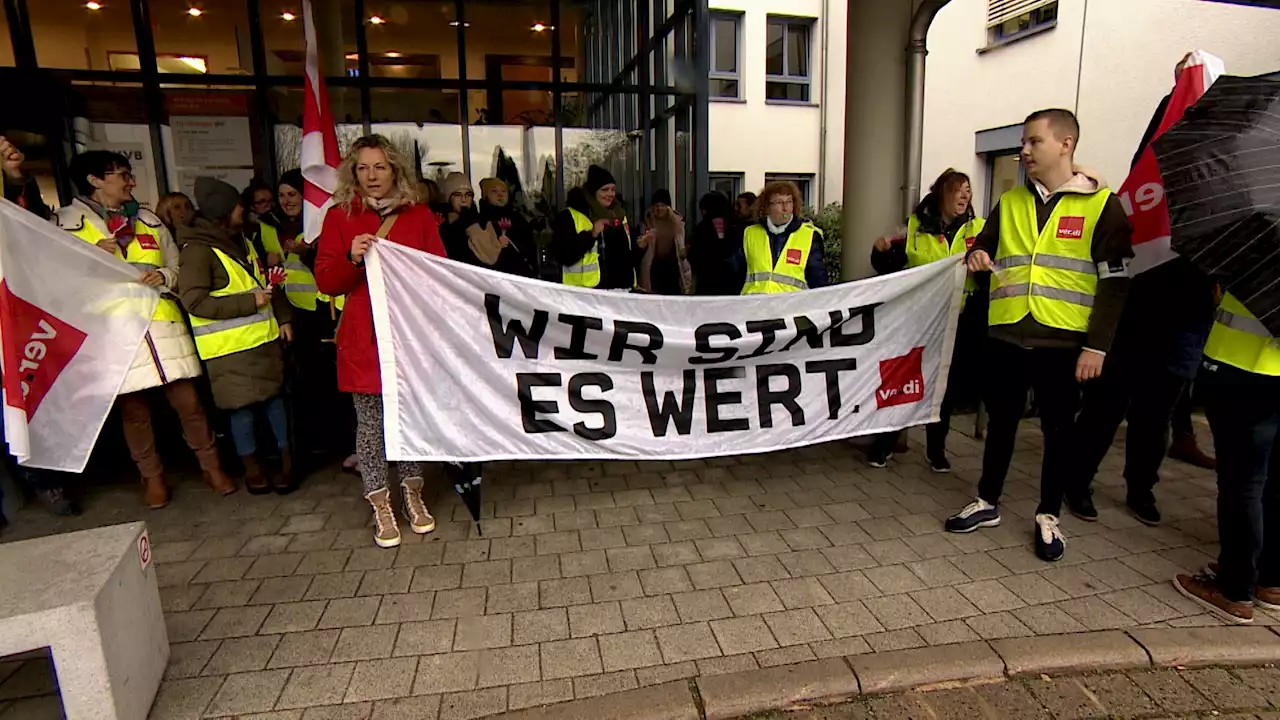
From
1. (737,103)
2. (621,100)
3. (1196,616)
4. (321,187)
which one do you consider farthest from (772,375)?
(737,103)

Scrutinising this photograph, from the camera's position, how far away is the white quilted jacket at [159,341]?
3.96m

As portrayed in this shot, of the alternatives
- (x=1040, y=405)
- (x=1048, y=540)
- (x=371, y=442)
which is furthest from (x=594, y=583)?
(x=1040, y=405)

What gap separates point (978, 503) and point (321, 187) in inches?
168

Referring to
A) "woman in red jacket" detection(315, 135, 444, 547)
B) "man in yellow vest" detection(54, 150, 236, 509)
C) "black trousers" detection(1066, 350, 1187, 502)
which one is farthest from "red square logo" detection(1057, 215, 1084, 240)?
"man in yellow vest" detection(54, 150, 236, 509)

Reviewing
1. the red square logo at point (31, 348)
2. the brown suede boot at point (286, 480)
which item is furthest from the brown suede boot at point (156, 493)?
the red square logo at point (31, 348)

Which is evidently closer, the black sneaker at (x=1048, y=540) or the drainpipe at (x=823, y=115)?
the black sneaker at (x=1048, y=540)

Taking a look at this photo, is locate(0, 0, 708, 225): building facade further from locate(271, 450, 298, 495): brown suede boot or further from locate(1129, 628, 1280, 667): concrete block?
locate(1129, 628, 1280, 667): concrete block

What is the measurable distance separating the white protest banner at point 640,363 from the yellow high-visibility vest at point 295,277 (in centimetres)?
192

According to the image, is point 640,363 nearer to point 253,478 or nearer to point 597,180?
point 597,180

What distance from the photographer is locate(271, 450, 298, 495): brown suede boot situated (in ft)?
14.8

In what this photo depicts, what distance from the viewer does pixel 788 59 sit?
16.2 m

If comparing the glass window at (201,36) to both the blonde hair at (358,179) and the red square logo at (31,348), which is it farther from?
the blonde hair at (358,179)

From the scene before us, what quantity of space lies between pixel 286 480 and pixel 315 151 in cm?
208

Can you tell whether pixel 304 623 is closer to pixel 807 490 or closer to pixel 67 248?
pixel 67 248
